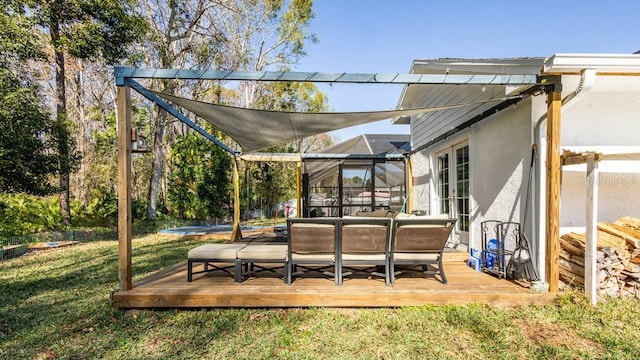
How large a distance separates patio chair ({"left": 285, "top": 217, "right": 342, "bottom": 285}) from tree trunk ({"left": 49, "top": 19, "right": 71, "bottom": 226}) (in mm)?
8206

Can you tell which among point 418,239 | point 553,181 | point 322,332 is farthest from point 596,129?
point 322,332

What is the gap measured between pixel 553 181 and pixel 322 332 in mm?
2813

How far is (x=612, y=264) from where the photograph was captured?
3699 mm

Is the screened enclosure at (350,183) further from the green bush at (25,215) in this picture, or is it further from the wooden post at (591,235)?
the green bush at (25,215)

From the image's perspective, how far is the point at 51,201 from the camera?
1120 cm

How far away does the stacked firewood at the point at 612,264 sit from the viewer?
3684 mm

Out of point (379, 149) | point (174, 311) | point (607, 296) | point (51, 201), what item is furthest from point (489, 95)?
point (51, 201)

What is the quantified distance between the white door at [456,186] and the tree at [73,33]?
31.0 ft

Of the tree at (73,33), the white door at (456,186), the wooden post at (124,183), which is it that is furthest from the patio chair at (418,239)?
the tree at (73,33)

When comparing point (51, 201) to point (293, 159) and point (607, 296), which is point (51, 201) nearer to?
point (293, 159)

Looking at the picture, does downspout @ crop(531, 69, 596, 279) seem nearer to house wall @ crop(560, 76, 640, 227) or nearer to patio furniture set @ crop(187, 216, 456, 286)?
house wall @ crop(560, 76, 640, 227)

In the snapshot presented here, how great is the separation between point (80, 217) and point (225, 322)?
1163 centimetres

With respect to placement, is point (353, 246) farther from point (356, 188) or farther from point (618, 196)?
point (356, 188)

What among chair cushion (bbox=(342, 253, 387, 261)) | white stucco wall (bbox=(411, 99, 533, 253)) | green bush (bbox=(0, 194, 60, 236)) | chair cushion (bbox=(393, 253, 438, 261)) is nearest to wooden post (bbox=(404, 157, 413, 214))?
white stucco wall (bbox=(411, 99, 533, 253))
